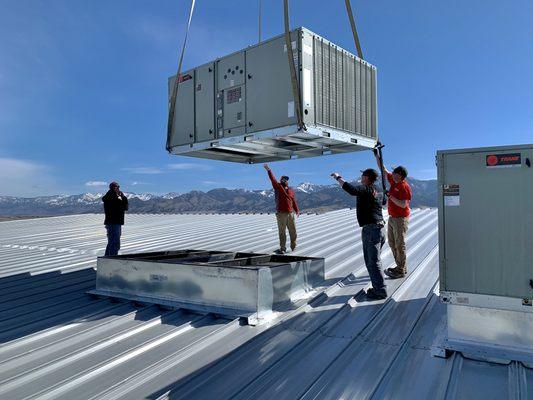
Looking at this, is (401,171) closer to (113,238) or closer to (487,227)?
(487,227)

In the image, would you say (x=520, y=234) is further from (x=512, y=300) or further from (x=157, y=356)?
(x=157, y=356)

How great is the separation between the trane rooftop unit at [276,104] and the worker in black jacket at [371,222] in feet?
2.07

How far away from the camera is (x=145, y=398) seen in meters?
3.03

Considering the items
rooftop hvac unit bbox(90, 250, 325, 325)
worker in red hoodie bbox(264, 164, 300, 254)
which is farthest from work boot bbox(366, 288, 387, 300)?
worker in red hoodie bbox(264, 164, 300, 254)

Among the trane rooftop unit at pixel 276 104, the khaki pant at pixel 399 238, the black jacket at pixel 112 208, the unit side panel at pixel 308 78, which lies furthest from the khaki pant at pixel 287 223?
the unit side panel at pixel 308 78

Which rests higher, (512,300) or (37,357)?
(512,300)

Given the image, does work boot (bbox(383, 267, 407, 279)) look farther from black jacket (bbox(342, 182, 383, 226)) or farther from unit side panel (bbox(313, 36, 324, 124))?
unit side panel (bbox(313, 36, 324, 124))

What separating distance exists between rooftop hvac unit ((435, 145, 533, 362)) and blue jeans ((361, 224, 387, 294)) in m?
1.41

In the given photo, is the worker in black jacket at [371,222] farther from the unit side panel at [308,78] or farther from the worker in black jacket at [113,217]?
the worker in black jacket at [113,217]

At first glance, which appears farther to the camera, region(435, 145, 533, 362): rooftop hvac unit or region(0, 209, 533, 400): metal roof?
region(435, 145, 533, 362): rooftop hvac unit

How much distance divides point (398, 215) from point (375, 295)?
185 centimetres

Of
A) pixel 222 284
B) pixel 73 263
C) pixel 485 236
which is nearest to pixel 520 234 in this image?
pixel 485 236

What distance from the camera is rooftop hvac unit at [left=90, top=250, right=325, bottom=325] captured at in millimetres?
4801

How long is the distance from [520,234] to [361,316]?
1.93m
